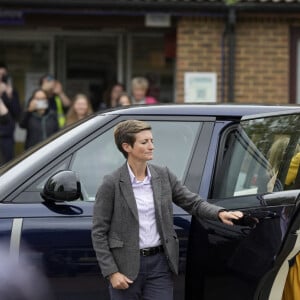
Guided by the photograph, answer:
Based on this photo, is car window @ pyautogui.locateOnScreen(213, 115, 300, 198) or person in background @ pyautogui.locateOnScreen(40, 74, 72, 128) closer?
car window @ pyautogui.locateOnScreen(213, 115, 300, 198)

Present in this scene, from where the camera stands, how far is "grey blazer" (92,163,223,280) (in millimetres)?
3861

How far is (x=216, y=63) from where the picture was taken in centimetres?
1062

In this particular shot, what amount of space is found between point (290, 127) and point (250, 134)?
0.72 feet

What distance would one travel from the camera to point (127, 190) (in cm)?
392

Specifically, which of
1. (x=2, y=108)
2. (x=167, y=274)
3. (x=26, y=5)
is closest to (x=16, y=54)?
(x=26, y=5)

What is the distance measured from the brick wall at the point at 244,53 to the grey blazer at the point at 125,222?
6.71m

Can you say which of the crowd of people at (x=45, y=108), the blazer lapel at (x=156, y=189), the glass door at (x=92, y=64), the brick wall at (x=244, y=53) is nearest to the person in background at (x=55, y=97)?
the crowd of people at (x=45, y=108)

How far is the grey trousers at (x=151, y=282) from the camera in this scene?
3924 millimetres

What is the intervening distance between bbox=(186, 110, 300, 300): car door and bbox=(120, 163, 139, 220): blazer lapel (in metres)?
0.51

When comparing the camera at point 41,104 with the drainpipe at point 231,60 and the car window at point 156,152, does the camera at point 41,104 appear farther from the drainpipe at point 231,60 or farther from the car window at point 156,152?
the car window at point 156,152

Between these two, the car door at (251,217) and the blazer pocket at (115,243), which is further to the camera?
the car door at (251,217)

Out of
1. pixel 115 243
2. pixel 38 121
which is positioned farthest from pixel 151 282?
pixel 38 121

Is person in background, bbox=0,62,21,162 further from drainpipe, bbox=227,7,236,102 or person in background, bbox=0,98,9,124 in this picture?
drainpipe, bbox=227,7,236,102

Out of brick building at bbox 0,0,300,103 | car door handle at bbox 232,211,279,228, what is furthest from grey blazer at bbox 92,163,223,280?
brick building at bbox 0,0,300,103
